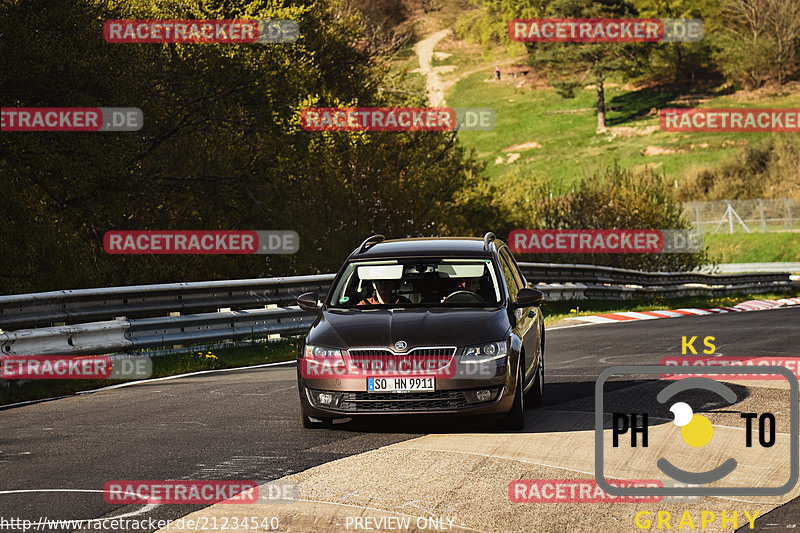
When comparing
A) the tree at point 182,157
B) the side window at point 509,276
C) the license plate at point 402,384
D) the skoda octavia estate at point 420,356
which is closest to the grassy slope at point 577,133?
the tree at point 182,157

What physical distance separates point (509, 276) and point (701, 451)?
3102mm

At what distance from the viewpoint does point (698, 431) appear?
27.5 ft

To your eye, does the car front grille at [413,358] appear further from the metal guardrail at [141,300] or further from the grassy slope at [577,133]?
the grassy slope at [577,133]

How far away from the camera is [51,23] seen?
2344cm

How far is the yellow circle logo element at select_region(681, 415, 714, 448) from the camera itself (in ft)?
25.8

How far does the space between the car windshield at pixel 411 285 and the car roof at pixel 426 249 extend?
6cm

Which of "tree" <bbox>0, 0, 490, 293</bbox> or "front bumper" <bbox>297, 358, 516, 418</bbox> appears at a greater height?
"tree" <bbox>0, 0, 490, 293</bbox>

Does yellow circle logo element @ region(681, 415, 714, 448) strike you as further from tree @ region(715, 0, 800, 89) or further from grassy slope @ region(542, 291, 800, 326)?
tree @ region(715, 0, 800, 89)

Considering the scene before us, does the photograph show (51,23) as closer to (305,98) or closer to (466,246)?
(305,98)

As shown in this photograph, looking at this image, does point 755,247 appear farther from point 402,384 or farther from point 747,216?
point 402,384

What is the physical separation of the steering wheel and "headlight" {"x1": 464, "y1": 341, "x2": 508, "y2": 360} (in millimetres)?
922

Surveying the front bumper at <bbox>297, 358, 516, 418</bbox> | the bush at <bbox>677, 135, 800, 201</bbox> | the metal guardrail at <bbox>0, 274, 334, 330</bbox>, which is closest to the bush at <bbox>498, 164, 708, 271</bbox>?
the metal guardrail at <bbox>0, 274, 334, 330</bbox>

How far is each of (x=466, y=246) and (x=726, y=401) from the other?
2771 millimetres

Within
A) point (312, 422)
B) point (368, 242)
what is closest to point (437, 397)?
point (312, 422)
